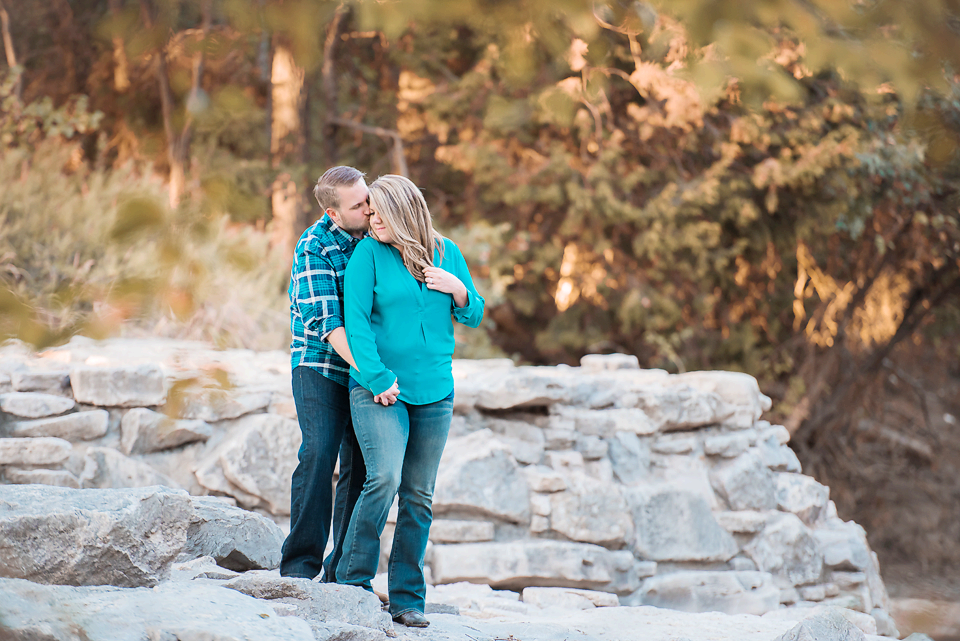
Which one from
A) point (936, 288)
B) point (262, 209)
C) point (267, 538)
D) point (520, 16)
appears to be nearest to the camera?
point (262, 209)

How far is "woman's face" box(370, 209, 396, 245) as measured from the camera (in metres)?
2.88

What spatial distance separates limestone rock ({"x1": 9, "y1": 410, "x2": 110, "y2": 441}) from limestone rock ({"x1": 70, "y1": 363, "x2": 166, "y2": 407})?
0.29 ft

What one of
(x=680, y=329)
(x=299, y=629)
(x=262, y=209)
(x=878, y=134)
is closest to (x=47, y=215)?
(x=299, y=629)

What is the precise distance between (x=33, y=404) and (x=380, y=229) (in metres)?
2.63

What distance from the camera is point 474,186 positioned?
33.9 feet

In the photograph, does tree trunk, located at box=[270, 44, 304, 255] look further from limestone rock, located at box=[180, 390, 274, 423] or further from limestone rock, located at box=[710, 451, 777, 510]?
limestone rock, located at box=[710, 451, 777, 510]

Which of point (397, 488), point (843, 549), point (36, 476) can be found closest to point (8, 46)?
point (36, 476)

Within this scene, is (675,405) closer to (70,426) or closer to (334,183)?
(334,183)

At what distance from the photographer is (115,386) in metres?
4.61

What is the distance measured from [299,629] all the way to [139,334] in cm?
→ 414

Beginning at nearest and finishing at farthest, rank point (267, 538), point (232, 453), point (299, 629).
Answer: point (299, 629), point (267, 538), point (232, 453)

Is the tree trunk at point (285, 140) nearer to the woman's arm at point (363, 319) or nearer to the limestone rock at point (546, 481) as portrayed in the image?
the limestone rock at point (546, 481)

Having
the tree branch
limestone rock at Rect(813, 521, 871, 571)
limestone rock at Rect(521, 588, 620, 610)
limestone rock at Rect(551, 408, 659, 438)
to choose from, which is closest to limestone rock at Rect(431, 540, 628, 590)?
limestone rock at Rect(521, 588, 620, 610)

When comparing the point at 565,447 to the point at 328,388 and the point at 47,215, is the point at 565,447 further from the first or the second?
the point at 47,215
